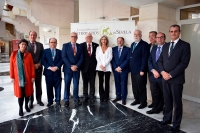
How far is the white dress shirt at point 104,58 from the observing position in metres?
4.13

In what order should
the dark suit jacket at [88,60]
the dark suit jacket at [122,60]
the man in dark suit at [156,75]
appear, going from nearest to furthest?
the man in dark suit at [156,75] → the dark suit jacket at [122,60] → the dark suit jacket at [88,60]

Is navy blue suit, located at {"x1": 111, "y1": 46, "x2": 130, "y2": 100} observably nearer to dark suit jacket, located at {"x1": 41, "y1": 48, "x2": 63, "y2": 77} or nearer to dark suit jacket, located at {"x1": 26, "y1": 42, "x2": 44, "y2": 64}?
dark suit jacket, located at {"x1": 41, "y1": 48, "x2": 63, "y2": 77}

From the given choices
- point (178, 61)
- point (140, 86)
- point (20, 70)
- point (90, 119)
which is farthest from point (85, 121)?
point (178, 61)

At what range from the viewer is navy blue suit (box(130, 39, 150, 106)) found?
12.3 feet

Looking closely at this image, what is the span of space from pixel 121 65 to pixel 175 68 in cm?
150

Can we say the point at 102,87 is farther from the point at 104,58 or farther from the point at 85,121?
the point at 85,121

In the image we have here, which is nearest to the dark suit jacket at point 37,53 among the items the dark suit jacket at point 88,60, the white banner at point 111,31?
the dark suit jacket at point 88,60

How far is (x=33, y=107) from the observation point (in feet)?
13.0

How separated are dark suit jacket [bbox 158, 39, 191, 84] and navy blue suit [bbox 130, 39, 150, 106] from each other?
899 mm

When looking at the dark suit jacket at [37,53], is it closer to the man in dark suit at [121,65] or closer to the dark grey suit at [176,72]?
the man in dark suit at [121,65]

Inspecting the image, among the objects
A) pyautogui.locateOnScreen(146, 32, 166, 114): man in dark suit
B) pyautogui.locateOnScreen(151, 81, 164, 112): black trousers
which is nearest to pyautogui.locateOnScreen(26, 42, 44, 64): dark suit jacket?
pyautogui.locateOnScreen(146, 32, 166, 114): man in dark suit

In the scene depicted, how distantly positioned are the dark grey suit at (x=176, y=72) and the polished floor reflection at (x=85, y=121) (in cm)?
41

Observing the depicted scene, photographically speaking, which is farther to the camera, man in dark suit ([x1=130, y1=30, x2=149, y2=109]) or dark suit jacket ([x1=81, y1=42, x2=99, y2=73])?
dark suit jacket ([x1=81, y1=42, x2=99, y2=73])

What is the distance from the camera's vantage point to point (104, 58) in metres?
4.15
